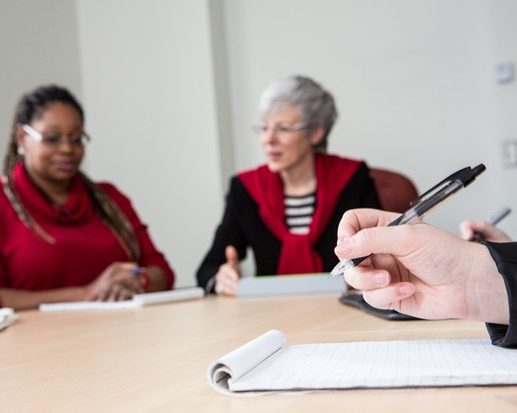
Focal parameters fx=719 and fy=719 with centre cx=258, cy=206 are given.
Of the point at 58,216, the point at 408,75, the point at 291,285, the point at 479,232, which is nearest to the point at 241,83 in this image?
the point at 408,75

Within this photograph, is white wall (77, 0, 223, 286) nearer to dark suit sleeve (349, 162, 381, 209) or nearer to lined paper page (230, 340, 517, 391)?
dark suit sleeve (349, 162, 381, 209)

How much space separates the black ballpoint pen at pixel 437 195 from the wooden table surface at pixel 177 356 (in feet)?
0.65

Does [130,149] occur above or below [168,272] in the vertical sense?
above

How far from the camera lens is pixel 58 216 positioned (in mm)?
2443

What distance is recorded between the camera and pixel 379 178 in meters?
2.75

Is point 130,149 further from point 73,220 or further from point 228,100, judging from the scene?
point 73,220

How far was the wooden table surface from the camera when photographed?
0.60 m

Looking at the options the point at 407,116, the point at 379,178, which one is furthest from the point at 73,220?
the point at 407,116

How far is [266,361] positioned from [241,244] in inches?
73.7

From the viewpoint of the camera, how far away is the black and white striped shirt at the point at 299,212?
253cm

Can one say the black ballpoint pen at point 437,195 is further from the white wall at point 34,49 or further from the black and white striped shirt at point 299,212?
the white wall at point 34,49

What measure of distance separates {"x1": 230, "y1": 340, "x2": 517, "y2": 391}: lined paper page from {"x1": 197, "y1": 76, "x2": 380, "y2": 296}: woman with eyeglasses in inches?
62.9

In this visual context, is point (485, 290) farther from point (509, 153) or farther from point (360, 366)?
point (509, 153)

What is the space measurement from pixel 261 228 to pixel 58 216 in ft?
2.30
